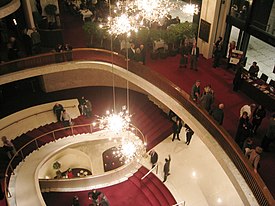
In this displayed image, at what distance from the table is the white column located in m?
2.67

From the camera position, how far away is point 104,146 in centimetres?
1622

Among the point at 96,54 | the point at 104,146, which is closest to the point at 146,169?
the point at 104,146

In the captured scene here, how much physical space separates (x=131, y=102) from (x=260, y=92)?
20.4ft

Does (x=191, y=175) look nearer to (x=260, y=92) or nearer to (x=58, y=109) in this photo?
(x=260, y=92)

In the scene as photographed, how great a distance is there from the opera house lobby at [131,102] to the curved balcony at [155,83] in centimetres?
5

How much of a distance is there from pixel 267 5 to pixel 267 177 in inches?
241

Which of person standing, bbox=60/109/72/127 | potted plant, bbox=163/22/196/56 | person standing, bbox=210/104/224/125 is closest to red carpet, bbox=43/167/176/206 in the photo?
person standing, bbox=60/109/72/127

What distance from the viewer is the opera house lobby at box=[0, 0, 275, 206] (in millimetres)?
11656

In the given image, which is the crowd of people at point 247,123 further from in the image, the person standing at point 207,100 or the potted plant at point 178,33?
the potted plant at point 178,33

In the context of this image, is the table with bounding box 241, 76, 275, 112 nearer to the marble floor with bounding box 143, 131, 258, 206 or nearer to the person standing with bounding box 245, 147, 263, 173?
the marble floor with bounding box 143, 131, 258, 206

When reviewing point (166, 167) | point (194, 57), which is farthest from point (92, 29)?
point (166, 167)

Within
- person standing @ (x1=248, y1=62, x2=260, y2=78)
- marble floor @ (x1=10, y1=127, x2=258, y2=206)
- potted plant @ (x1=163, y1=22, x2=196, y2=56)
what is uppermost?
potted plant @ (x1=163, y1=22, x2=196, y2=56)

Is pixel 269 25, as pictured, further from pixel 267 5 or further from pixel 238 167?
pixel 238 167

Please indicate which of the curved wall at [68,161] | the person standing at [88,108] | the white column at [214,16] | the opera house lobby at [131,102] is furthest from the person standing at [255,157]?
the curved wall at [68,161]
